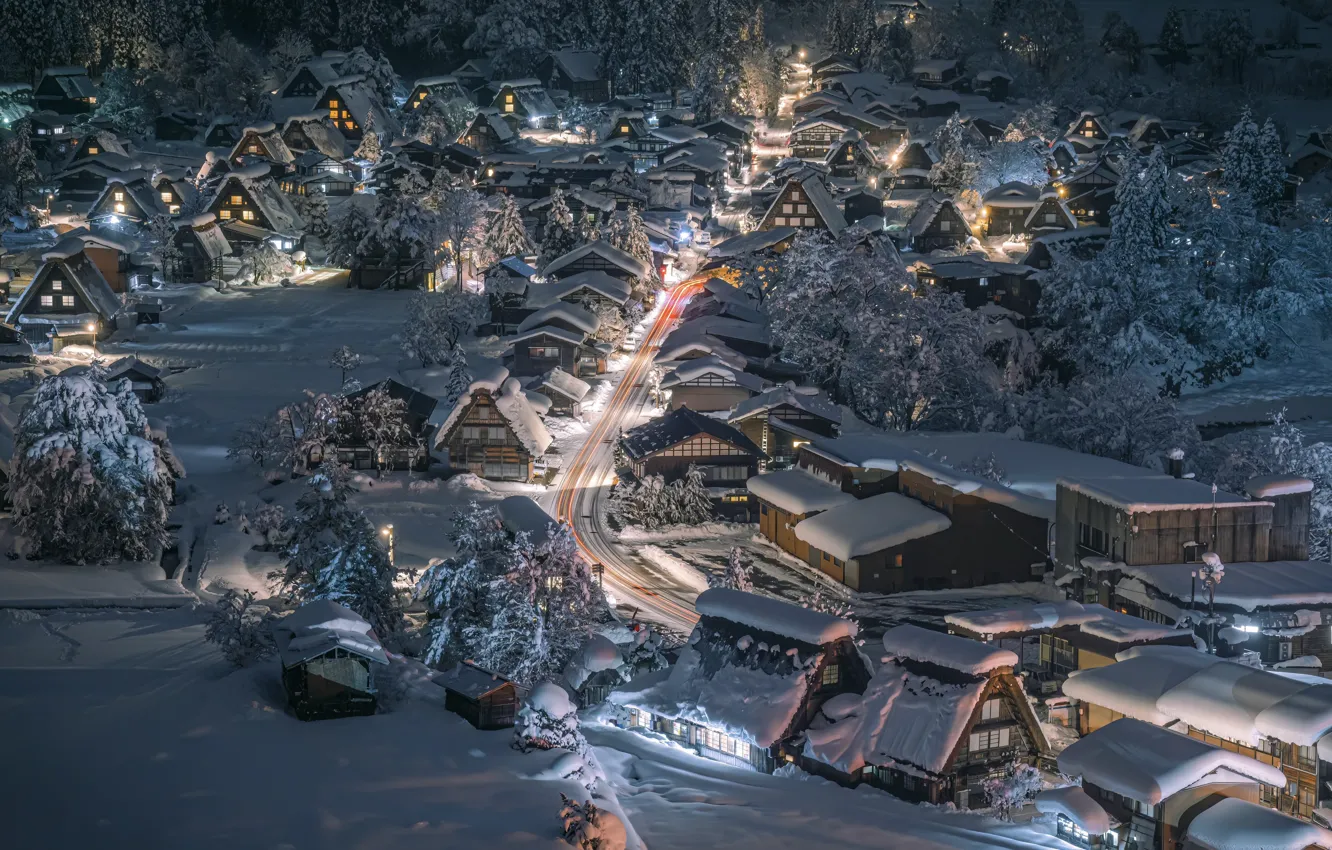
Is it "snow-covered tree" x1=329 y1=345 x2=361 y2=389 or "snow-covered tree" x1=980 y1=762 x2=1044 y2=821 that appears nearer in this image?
"snow-covered tree" x1=980 y1=762 x2=1044 y2=821

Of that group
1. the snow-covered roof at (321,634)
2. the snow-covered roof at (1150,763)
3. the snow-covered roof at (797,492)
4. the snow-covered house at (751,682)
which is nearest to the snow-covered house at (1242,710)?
the snow-covered roof at (1150,763)

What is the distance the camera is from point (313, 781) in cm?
2391

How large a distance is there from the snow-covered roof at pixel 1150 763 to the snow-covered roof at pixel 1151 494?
9.68m

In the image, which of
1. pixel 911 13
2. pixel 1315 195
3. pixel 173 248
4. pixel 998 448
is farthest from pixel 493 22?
pixel 998 448

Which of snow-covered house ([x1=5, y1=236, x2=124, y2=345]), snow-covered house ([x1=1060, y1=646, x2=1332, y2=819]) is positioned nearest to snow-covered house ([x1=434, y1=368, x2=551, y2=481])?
snow-covered house ([x1=5, y1=236, x2=124, y2=345])

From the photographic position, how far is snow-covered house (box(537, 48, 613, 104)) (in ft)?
308

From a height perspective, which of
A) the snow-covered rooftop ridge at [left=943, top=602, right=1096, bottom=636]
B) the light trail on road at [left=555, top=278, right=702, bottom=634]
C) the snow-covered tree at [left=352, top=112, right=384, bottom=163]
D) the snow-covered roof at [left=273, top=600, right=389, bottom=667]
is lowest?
the light trail on road at [left=555, top=278, right=702, bottom=634]

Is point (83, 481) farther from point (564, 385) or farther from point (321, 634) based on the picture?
point (564, 385)

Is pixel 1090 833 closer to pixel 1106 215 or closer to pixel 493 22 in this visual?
pixel 1106 215

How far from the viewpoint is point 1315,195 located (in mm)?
78375

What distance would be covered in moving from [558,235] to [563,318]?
38.0 ft

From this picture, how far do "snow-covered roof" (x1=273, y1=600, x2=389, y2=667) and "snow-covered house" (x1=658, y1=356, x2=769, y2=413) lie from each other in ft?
71.7

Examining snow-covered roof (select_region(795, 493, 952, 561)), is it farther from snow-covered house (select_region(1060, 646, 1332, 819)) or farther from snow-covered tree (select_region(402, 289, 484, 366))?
snow-covered tree (select_region(402, 289, 484, 366))

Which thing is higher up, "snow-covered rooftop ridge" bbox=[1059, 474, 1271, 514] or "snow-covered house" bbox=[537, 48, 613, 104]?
"snow-covered house" bbox=[537, 48, 613, 104]
